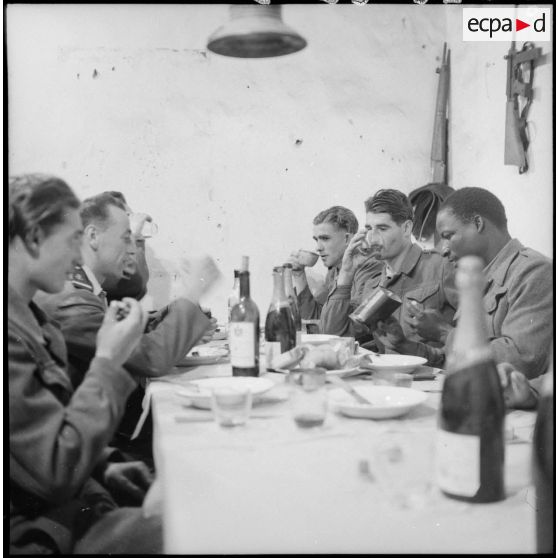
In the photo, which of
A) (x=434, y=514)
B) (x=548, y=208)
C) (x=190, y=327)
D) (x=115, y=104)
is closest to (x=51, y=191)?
(x=115, y=104)

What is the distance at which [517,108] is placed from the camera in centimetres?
141

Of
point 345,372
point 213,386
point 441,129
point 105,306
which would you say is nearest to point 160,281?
point 105,306

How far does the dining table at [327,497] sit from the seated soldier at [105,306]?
1.49 feet

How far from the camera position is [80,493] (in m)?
1.09

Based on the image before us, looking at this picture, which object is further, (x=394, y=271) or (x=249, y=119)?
(x=394, y=271)

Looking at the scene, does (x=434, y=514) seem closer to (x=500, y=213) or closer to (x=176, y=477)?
(x=176, y=477)

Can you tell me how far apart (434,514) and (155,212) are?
1016 millimetres

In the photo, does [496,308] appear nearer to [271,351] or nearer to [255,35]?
[271,351]

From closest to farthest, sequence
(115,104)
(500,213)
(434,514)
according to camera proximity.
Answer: (434,514), (115,104), (500,213)

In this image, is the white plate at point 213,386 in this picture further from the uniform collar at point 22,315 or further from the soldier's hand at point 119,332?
the uniform collar at point 22,315

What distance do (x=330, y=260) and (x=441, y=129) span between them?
63 centimetres

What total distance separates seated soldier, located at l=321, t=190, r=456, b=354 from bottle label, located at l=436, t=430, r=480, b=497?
1.14 m

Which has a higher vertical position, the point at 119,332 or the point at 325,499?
the point at 119,332

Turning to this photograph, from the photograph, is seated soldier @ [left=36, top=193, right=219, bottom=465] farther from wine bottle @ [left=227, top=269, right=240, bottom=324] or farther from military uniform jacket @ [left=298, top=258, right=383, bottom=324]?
military uniform jacket @ [left=298, top=258, right=383, bottom=324]
